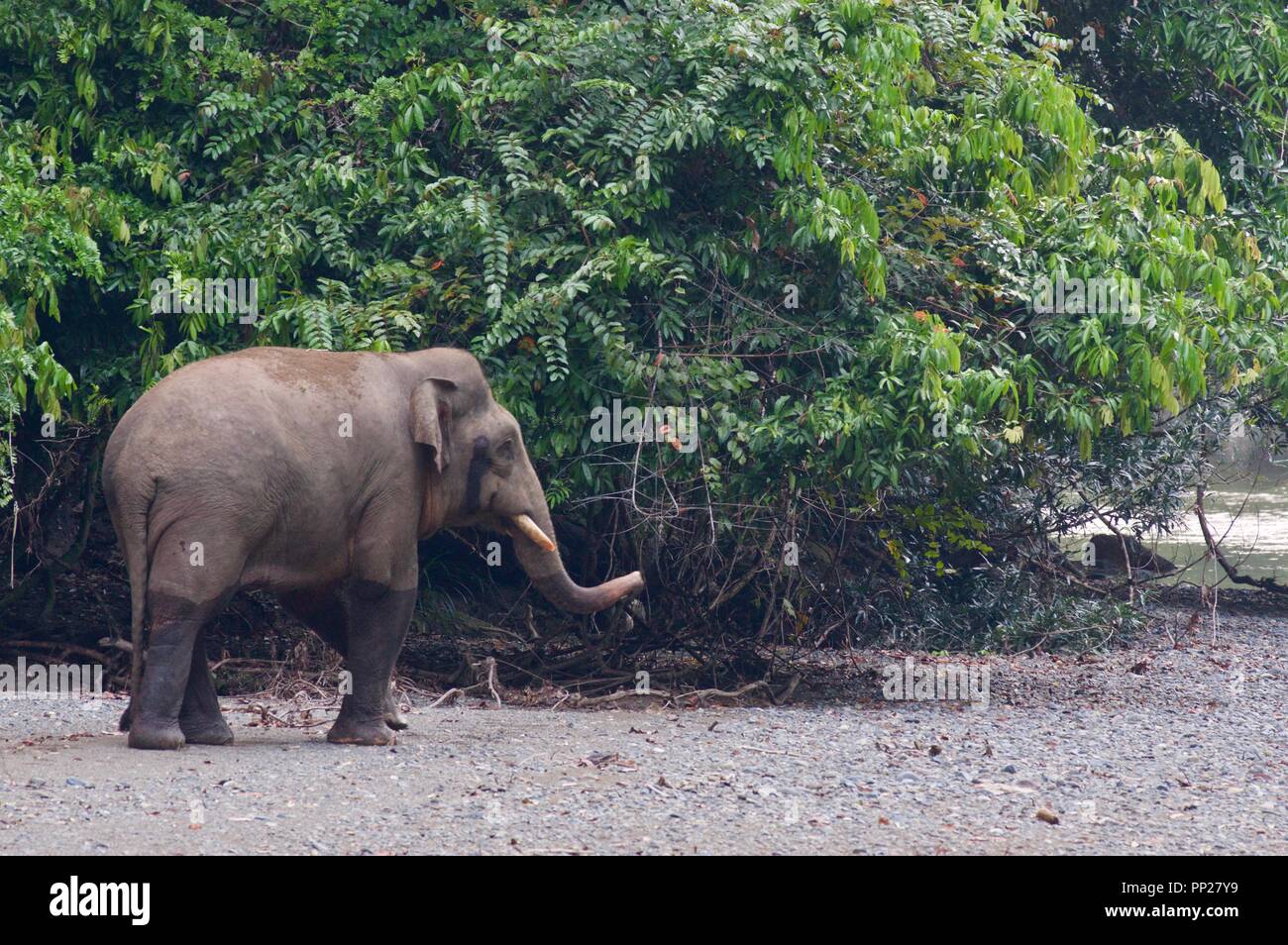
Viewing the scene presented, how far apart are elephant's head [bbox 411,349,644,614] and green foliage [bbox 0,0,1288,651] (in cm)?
105

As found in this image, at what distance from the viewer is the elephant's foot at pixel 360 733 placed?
938 centimetres

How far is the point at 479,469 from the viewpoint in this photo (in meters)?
9.84

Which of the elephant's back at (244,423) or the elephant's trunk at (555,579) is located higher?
the elephant's back at (244,423)

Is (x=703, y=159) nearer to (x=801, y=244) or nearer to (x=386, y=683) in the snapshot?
(x=801, y=244)

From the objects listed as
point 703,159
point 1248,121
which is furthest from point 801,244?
Result: point 1248,121

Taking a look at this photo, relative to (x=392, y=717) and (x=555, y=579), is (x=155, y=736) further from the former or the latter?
(x=555, y=579)

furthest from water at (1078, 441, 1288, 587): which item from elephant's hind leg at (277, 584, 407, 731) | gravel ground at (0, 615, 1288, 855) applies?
elephant's hind leg at (277, 584, 407, 731)

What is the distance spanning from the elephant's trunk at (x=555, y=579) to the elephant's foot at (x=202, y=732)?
2.07 metres

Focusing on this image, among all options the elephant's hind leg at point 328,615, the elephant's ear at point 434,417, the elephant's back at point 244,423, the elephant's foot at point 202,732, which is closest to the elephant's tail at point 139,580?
the elephant's back at point 244,423

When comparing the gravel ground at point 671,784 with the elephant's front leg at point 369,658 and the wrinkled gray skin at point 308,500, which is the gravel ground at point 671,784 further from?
the wrinkled gray skin at point 308,500

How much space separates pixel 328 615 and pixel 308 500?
3.41 feet

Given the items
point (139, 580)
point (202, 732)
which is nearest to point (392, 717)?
point (202, 732)

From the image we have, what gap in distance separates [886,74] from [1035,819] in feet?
17.7

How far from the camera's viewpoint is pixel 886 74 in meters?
11.2
